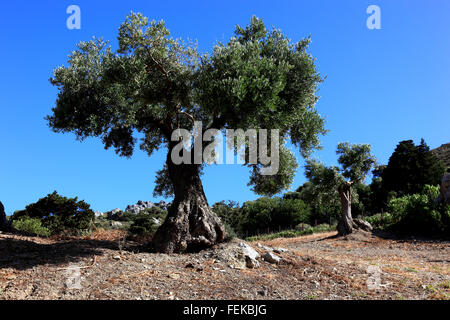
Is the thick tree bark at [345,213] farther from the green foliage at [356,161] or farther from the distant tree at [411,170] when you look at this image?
the distant tree at [411,170]

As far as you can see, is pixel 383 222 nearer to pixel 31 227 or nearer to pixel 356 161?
pixel 356 161

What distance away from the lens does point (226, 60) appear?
1033 centimetres

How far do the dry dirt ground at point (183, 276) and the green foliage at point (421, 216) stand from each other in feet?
46.8

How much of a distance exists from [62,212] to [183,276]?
49.8ft

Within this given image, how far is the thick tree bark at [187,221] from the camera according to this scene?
11.8 m

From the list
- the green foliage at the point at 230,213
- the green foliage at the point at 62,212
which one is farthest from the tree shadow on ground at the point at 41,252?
the green foliage at the point at 230,213

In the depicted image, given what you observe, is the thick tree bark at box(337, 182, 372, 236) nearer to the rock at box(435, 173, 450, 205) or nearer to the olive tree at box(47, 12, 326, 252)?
the rock at box(435, 173, 450, 205)

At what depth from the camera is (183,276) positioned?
910cm

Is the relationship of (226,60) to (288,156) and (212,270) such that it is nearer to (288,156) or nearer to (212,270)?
(288,156)

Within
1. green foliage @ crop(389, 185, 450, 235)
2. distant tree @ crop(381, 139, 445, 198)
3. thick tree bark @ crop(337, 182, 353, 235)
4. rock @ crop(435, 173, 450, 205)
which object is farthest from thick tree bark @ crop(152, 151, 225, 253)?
distant tree @ crop(381, 139, 445, 198)

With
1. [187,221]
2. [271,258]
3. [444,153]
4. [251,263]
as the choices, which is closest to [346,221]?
[271,258]
